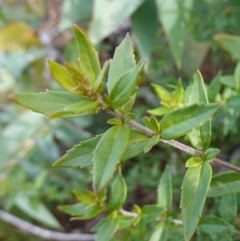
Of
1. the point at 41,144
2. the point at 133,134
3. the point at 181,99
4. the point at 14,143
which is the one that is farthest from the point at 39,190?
the point at 133,134

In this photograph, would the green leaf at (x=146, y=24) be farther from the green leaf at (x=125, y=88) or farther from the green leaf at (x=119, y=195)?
the green leaf at (x=125, y=88)

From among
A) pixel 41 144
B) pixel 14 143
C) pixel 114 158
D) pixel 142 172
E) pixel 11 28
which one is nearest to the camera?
pixel 114 158

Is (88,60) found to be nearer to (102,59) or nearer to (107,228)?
(107,228)

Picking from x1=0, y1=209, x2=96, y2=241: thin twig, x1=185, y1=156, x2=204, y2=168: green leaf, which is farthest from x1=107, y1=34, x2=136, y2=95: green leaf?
x1=0, y1=209, x2=96, y2=241: thin twig

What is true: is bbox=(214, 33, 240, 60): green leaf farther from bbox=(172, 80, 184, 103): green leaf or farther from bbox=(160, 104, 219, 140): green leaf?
bbox=(160, 104, 219, 140): green leaf

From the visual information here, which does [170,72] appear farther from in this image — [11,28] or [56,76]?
[56,76]

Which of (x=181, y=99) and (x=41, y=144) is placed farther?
(x=41, y=144)

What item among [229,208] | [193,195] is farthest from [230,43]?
[193,195]
